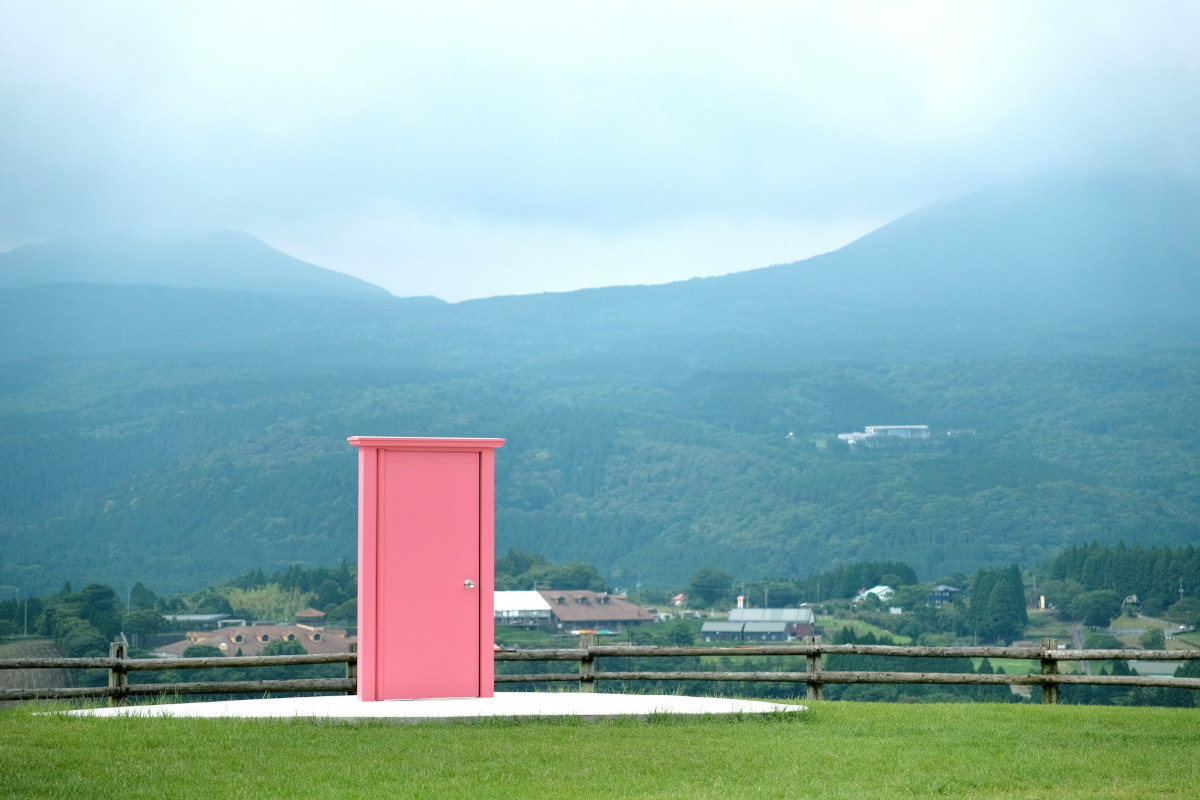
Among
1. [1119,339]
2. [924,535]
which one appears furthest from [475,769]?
[1119,339]

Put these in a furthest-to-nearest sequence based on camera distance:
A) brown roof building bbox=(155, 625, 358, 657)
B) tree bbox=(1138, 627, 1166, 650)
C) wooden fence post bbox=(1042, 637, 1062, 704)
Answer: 1. tree bbox=(1138, 627, 1166, 650)
2. brown roof building bbox=(155, 625, 358, 657)
3. wooden fence post bbox=(1042, 637, 1062, 704)

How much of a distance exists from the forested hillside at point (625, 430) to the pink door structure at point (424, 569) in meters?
97.0

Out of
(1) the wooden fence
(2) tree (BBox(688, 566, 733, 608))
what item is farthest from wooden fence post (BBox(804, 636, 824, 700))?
(2) tree (BBox(688, 566, 733, 608))

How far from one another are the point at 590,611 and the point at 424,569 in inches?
3124

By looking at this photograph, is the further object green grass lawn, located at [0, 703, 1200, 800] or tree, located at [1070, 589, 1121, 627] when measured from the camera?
tree, located at [1070, 589, 1121, 627]

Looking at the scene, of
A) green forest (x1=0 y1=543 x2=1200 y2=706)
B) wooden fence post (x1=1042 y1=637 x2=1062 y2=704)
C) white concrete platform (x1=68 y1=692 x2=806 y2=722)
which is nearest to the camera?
white concrete platform (x1=68 y1=692 x2=806 y2=722)

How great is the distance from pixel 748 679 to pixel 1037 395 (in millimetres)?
145109

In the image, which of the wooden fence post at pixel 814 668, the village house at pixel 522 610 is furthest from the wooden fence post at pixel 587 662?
the village house at pixel 522 610

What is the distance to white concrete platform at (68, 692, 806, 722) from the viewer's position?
948 cm

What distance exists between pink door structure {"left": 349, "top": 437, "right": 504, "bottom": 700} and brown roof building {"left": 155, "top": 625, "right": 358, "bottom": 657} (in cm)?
5047

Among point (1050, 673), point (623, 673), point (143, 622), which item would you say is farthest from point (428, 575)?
point (143, 622)

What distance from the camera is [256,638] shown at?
216ft

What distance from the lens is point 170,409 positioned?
143 meters

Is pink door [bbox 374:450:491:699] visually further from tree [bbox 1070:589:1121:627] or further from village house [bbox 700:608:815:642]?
tree [bbox 1070:589:1121:627]
